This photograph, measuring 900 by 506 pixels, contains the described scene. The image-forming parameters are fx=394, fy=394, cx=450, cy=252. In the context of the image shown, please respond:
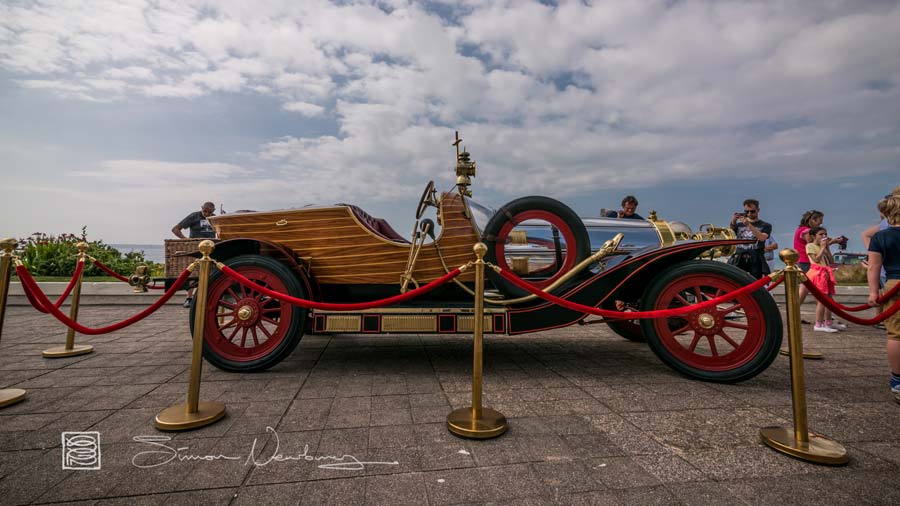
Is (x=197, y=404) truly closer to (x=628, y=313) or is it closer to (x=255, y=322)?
(x=255, y=322)

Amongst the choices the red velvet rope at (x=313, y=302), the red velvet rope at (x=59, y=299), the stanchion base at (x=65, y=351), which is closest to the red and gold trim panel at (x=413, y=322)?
the red velvet rope at (x=313, y=302)

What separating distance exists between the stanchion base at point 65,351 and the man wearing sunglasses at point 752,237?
23.6ft

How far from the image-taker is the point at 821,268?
4.82m

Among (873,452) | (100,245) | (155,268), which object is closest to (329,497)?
(873,452)

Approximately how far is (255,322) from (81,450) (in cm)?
128

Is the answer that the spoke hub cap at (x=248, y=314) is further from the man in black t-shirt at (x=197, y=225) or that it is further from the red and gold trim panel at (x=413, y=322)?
the man in black t-shirt at (x=197, y=225)

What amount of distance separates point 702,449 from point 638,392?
0.76 m

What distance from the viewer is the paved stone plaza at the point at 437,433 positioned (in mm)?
1504

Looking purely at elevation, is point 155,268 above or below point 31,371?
above

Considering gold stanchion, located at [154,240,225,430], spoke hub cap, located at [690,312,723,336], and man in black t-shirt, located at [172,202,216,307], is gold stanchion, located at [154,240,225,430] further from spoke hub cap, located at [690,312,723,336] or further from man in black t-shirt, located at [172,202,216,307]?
man in black t-shirt, located at [172,202,216,307]

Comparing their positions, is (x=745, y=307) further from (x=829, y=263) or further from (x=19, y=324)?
(x=19, y=324)

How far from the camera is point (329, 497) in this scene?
1456mm

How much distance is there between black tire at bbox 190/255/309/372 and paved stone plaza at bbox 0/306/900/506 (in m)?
0.12

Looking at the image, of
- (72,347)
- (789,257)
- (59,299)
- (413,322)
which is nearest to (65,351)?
(72,347)
